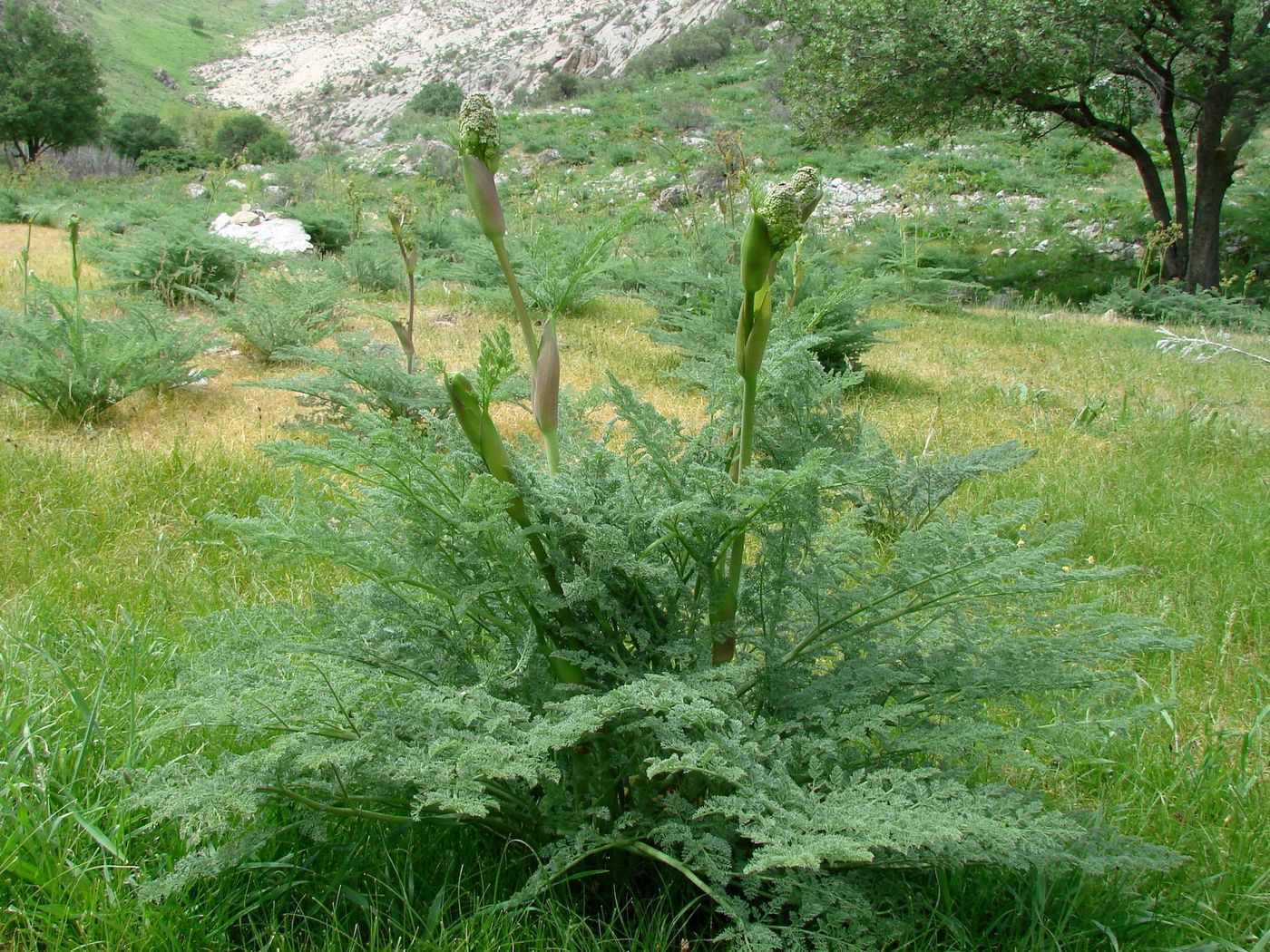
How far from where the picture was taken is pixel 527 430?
13.6 feet

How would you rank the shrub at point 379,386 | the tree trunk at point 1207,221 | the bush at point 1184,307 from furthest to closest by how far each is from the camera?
the tree trunk at point 1207,221 → the bush at point 1184,307 → the shrub at point 379,386

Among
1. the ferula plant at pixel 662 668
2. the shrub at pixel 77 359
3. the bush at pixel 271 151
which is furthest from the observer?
the bush at pixel 271 151

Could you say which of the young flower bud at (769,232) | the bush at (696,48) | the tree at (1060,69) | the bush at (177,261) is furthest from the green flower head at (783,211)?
the bush at (696,48)

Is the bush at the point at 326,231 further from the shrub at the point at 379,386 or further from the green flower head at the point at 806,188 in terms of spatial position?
the green flower head at the point at 806,188

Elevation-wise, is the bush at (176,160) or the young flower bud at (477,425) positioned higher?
the bush at (176,160)

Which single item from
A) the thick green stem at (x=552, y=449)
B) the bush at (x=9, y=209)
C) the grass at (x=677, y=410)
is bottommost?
the grass at (x=677, y=410)

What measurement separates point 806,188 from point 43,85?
3873 cm

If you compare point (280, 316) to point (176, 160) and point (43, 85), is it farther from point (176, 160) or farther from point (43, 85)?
point (43, 85)

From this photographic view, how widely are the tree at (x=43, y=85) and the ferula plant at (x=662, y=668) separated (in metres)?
36.6

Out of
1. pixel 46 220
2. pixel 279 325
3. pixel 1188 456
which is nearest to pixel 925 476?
pixel 1188 456

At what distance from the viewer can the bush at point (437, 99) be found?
47.3 meters

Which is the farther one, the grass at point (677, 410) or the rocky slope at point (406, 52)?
the rocky slope at point (406, 52)

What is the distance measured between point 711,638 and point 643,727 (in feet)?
0.55

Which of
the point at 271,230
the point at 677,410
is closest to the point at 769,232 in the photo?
the point at 677,410
